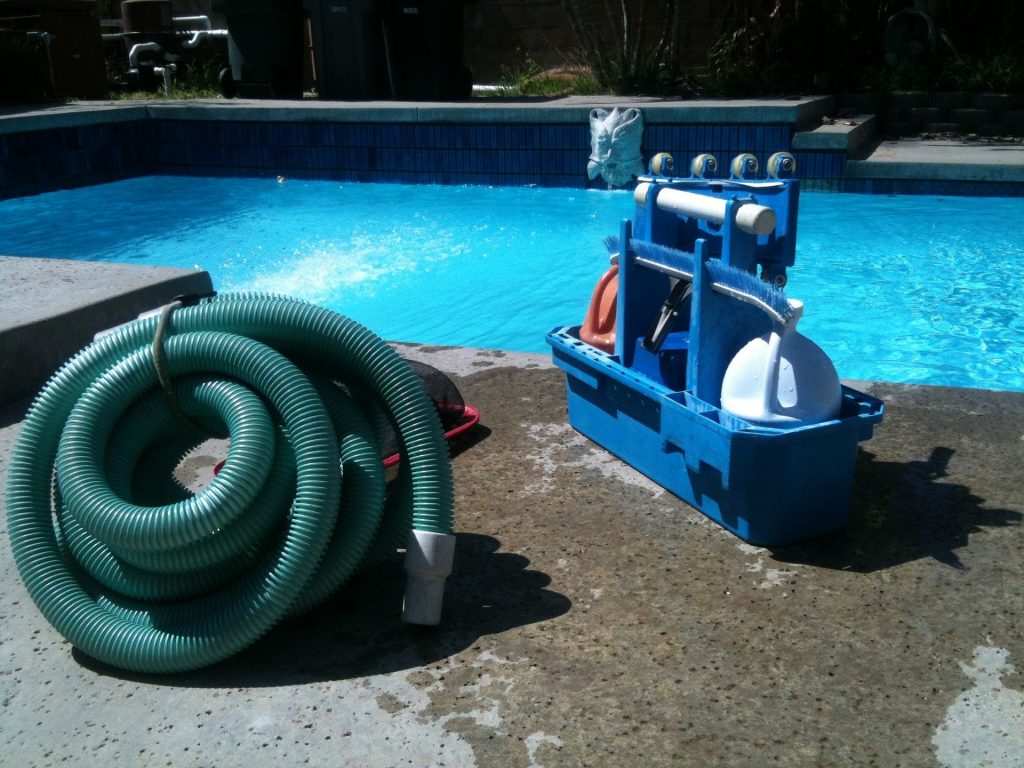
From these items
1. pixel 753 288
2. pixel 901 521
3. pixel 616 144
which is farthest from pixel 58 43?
pixel 901 521

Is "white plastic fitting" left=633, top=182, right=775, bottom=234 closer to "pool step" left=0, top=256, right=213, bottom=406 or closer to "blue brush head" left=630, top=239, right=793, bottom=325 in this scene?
"blue brush head" left=630, top=239, right=793, bottom=325

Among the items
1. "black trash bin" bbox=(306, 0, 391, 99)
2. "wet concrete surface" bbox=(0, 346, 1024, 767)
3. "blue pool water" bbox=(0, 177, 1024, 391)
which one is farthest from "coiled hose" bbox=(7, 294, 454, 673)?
"black trash bin" bbox=(306, 0, 391, 99)

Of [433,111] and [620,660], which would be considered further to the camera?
[433,111]

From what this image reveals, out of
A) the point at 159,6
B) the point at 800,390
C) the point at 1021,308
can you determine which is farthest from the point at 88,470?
the point at 159,6

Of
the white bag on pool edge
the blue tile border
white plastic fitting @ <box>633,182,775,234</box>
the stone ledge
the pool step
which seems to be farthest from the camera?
the white bag on pool edge

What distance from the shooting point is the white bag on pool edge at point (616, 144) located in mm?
9406

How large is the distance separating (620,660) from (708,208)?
136 cm

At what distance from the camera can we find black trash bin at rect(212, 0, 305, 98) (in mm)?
12641

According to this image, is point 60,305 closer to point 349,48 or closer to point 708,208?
point 708,208

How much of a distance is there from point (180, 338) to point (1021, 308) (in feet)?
18.3

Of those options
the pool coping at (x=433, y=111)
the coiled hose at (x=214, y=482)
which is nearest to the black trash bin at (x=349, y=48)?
the pool coping at (x=433, y=111)

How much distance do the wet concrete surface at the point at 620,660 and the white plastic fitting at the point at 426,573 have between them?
6cm

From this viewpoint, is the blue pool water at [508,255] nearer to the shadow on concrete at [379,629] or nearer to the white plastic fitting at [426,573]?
the shadow on concrete at [379,629]

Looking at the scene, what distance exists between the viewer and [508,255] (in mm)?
8062
